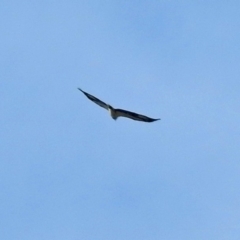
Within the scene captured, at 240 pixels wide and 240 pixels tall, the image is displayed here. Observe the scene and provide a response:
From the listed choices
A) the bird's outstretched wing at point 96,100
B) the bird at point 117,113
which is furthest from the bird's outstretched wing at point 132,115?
the bird's outstretched wing at point 96,100

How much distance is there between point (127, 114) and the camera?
410 feet

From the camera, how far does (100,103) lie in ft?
416

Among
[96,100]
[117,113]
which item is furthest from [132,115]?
[96,100]

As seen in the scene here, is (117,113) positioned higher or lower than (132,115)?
higher

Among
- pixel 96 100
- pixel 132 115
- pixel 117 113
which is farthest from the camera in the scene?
pixel 96 100

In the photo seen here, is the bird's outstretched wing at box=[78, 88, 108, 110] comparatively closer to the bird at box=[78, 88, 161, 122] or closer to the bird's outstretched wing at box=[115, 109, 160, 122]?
the bird at box=[78, 88, 161, 122]

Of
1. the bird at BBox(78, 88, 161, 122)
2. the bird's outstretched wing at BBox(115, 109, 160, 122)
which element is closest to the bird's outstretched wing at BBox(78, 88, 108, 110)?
the bird at BBox(78, 88, 161, 122)

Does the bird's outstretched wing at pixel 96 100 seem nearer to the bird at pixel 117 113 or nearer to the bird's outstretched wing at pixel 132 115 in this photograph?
the bird at pixel 117 113

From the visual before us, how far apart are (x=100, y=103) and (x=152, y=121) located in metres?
5.74

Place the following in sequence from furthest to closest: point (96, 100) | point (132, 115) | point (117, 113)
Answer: point (96, 100) → point (117, 113) → point (132, 115)

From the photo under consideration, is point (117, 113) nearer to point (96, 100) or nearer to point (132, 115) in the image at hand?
point (132, 115)

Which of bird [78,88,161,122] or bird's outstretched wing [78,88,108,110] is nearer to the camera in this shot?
bird [78,88,161,122]

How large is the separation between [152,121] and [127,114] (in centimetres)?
272

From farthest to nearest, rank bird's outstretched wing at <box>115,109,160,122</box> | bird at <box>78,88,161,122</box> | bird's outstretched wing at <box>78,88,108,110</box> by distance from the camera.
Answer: bird's outstretched wing at <box>78,88,108,110</box> < bird at <box>78,88,161,122</box> < bird's outstretched wing at <box>115,109,160,122</box>
